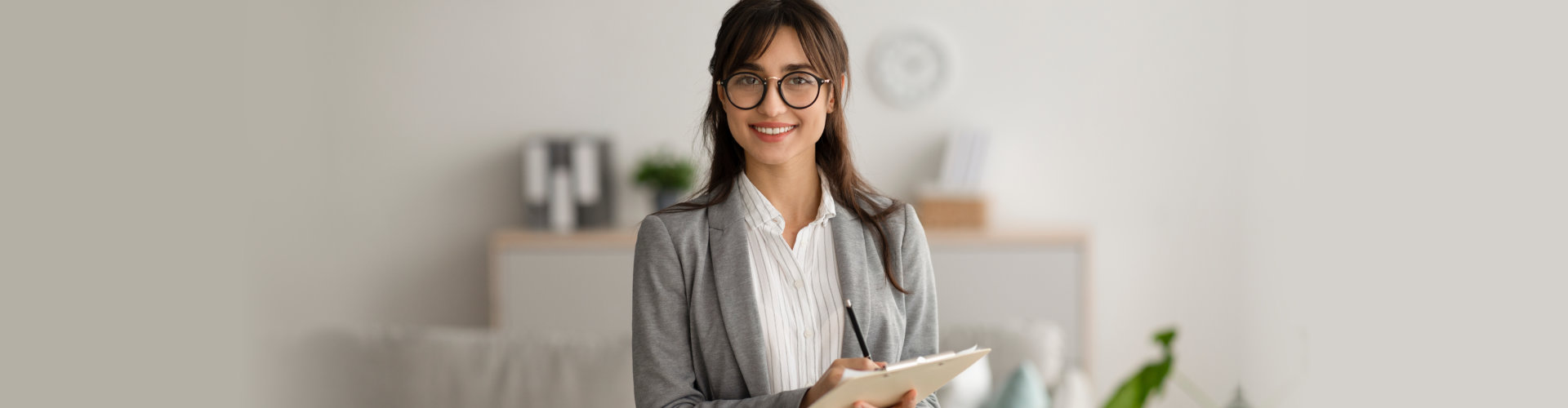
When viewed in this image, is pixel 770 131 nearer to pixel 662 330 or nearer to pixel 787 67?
pixel 787 67

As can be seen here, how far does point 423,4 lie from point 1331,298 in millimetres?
3053

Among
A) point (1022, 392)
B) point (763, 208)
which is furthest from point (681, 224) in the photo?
point (1022, 392)

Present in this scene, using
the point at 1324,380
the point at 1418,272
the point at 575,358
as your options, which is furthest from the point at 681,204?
the point at 1324,380

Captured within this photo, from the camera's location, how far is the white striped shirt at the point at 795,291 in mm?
834

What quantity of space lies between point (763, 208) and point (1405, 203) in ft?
8.04

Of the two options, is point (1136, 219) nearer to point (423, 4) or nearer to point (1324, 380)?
point (1324, 380)

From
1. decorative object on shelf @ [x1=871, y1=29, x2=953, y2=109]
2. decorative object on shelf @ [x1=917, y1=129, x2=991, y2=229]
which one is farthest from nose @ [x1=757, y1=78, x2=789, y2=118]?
decorative object on shelf @ [x1=871, y1=29, x2=953, y2=109]

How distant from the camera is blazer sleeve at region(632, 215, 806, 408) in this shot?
0.83m

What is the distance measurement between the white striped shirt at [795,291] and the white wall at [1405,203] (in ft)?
4.77

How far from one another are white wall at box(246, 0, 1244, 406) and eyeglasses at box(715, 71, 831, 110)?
2.91 metres

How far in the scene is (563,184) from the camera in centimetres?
365

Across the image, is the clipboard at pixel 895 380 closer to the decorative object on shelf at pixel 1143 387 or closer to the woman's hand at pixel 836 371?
the woman's hand at pixel 836 371

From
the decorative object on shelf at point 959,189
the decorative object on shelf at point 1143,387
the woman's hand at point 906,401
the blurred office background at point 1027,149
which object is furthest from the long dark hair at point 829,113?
the decorative object on shelf at point 959,189

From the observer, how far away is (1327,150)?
340cm
